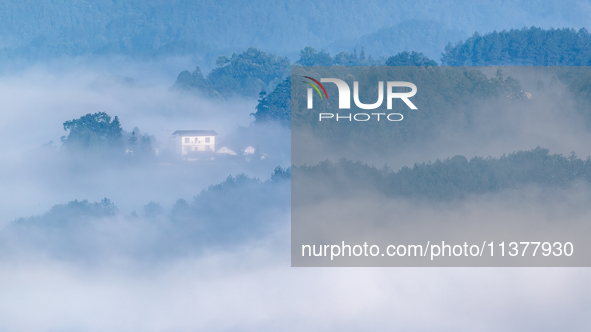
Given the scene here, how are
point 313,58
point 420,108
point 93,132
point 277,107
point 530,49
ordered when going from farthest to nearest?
point 313,58, point 530,49, point 93,132, point 277,107, point 420,108

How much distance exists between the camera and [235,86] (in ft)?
150

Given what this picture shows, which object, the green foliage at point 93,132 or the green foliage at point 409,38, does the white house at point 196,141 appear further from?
the green foliage at point 409,38

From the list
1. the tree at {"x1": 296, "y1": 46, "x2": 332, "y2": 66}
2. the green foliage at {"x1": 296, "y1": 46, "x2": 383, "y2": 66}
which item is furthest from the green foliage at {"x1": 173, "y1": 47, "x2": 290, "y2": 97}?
the green foliage at {"x1": 296, "y1": 46, "x2": 383, "y2": 66}

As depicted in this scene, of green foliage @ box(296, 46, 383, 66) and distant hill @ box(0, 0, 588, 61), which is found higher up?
distant hill @ box(0, 0, 588, 61)

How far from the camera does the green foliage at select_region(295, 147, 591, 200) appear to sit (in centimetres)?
2703

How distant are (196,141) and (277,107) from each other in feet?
18.6

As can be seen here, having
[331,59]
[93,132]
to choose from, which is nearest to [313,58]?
[331,59]

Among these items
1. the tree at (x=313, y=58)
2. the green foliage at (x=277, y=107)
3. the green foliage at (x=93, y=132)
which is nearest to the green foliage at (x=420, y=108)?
the green foliage at (x=277, y=107)

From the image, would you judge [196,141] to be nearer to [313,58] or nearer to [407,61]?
[313,58]

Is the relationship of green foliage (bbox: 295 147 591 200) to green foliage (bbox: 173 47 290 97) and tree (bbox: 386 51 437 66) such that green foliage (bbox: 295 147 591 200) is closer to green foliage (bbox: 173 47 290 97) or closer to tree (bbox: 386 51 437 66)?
tree (bbox: 386 51 437 66)

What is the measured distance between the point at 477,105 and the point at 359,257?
8907 millimetres

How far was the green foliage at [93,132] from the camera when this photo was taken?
1479 inches

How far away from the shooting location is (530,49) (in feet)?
124

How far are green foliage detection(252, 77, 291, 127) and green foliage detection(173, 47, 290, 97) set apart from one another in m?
8.88
